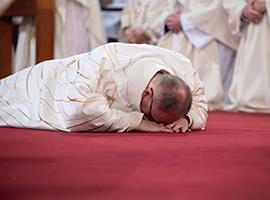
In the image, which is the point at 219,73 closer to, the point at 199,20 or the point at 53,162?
the point at 199,20

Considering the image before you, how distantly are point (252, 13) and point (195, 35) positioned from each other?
47 cm

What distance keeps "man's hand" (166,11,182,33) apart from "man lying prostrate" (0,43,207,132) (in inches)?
63.4

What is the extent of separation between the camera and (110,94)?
5.86ft

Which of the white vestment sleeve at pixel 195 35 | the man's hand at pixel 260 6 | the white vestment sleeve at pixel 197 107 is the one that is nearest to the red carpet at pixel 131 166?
the white vestment sleeve at pixel 197 107

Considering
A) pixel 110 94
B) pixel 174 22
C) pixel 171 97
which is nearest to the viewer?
pixel 171 97

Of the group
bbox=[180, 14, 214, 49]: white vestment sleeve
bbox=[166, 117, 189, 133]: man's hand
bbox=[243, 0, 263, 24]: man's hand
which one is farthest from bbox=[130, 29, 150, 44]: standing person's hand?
bbox=[166, 117, 189, 133]: man's hand

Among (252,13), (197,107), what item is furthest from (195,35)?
(197,107)

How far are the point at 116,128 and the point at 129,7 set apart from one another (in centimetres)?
225

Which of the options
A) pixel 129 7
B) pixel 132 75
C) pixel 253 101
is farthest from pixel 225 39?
pixel 132 75

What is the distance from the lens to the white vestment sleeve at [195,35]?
3.49 meters

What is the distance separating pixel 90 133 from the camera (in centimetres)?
175

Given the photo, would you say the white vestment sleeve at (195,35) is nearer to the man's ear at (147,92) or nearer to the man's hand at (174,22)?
the man's hand at (174,22)

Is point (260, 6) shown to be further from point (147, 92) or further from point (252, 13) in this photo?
point (147, 92)

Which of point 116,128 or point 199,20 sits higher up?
point 199,20
